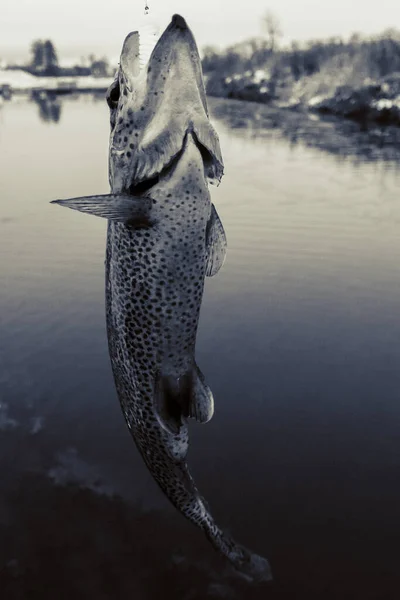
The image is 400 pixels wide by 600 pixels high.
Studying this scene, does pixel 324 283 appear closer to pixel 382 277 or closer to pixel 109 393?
pixel 382 277

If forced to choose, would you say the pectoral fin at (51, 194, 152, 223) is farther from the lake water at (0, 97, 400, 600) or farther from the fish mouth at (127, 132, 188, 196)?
the lake water at (0, 97, 400, 600)

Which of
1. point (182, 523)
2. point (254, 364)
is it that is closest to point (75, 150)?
point (254, 364)

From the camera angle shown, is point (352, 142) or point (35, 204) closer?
point (35, 204)

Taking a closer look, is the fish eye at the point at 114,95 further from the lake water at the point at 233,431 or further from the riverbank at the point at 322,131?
the riverbank at the point at 322,131

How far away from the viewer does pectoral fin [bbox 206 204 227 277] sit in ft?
12.3

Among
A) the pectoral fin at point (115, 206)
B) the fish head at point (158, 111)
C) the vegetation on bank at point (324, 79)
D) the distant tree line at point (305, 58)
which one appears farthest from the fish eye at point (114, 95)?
the distant tree line at point (305, 58)

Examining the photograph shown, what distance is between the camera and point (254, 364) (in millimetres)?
9828

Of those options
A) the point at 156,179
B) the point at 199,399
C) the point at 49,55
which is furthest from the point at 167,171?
the point at 49,55

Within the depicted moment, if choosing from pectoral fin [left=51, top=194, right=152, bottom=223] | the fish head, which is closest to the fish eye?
the fish head

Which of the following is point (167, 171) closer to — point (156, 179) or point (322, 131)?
point (156, 179)

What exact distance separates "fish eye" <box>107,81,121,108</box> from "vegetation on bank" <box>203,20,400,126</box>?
147 feet

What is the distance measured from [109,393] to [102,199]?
20.7ft

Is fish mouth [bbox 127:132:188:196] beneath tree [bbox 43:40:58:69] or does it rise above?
beneath

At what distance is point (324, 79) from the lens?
74.7 metres
